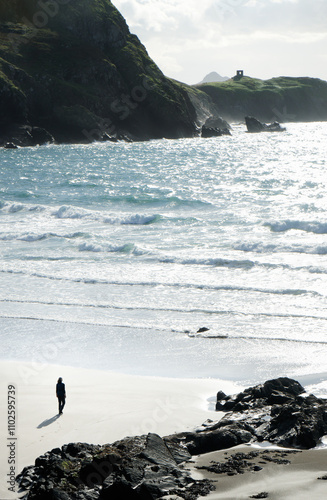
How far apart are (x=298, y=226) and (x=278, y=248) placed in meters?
5.48

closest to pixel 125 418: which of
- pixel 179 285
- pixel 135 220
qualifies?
pixel 179 285

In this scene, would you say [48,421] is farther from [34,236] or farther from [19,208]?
[19,208]

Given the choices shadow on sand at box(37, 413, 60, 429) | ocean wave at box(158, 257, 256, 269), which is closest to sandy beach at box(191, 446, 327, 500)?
shadow on sand at box(37, 413, 60, 429)

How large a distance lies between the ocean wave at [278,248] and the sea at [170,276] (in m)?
0.08

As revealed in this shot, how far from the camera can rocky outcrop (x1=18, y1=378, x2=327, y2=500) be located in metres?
7.84

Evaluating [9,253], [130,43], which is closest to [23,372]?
[9,253]

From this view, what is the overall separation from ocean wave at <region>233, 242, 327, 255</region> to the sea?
0.25 ft

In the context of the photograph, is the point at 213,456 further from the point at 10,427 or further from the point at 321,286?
the point at 321,286

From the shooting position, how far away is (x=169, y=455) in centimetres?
886

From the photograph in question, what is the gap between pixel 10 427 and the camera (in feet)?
36.0

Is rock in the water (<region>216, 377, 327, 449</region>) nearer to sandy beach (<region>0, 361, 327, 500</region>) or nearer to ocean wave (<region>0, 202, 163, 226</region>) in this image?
sandy beach (<region>0, 361, 327, 500</region>)

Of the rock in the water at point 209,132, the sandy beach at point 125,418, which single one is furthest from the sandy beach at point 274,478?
the rock in the water at point 209,132

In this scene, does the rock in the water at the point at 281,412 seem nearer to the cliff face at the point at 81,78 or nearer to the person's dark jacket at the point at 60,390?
the person's dark jacket at the point at 60,390

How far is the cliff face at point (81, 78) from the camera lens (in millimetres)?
105625
